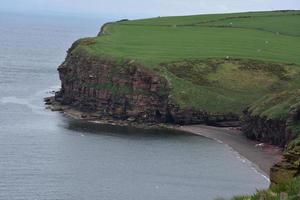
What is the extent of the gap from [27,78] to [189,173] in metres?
102

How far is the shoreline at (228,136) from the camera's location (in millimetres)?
99812

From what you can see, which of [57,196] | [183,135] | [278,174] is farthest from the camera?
[183,135]

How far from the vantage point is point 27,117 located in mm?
127750

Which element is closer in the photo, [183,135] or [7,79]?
[183,135]

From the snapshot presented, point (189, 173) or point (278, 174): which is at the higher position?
point (278, 174)

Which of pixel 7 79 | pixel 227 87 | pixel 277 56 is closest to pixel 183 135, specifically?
pixel 227 87

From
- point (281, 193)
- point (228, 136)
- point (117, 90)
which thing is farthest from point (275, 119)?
point (281, 193)

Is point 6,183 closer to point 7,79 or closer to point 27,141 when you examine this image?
point 27,141

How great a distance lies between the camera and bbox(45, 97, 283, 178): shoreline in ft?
327

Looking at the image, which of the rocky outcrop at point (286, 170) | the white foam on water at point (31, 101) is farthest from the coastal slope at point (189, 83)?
the rocky outcrop at point (286, 170)

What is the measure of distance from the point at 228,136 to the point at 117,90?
25.2 meters

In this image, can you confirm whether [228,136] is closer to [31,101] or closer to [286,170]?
[31,101]

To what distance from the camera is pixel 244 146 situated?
110 metres

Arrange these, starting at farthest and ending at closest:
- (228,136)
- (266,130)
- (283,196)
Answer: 1. (228,136)
2. (266,130)
3. (283,196)
